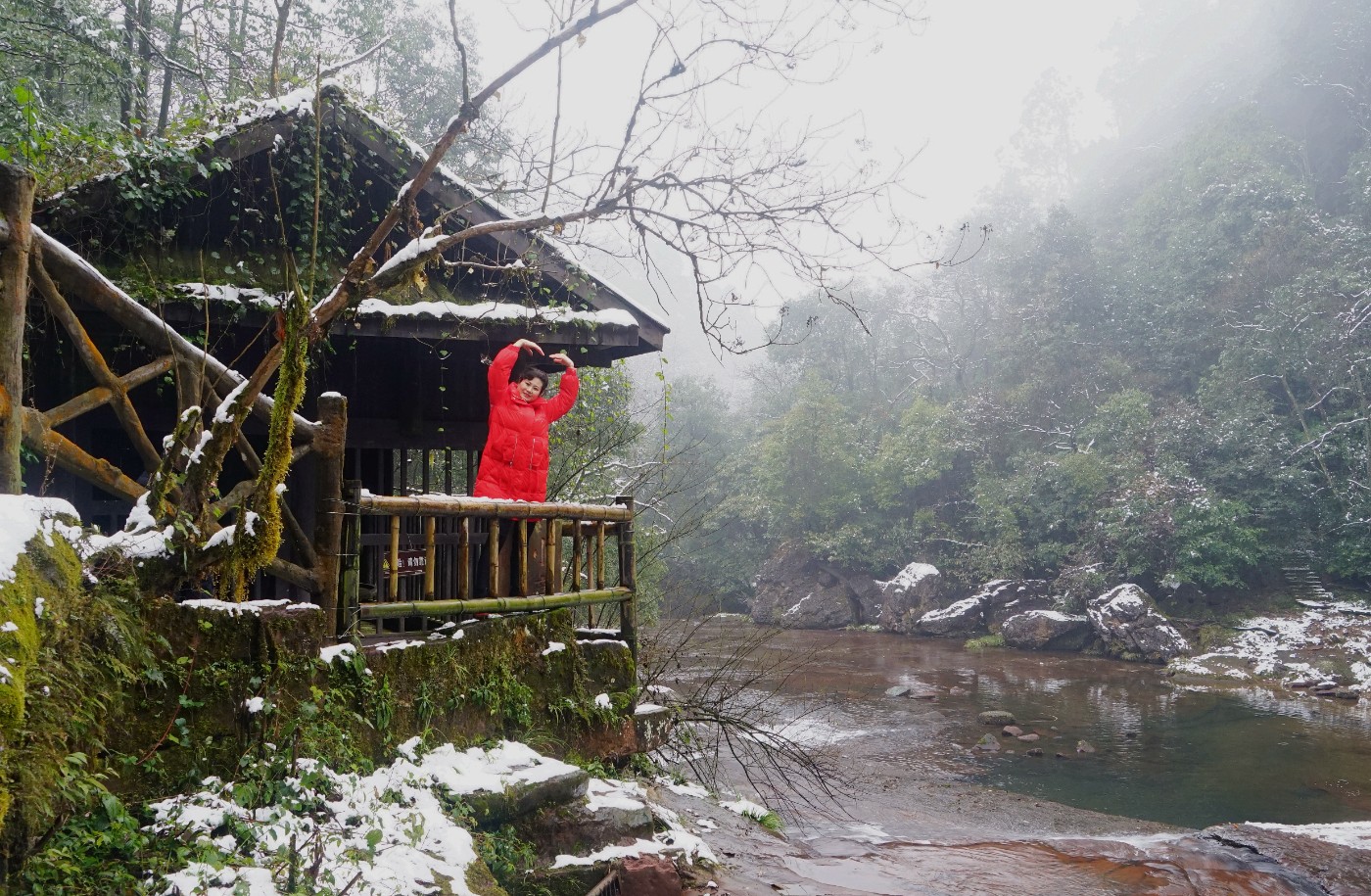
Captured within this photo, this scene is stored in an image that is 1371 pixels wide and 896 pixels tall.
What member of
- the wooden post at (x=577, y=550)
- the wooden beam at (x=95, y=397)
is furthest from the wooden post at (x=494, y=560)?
the wooden beam at (x=95, y=397)

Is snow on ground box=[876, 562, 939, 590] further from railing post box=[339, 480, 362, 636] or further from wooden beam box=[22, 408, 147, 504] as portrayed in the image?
wooden beam box=[22, 408, 147, 504]

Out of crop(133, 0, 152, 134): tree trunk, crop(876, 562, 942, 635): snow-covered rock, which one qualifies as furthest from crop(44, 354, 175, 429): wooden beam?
crop(876, 562, 942, 635): snow-covered rock

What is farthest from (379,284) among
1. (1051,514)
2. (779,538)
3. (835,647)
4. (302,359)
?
(779,538)

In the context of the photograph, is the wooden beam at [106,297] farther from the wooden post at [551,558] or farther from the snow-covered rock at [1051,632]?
the snow-covered rock at [1051,632]

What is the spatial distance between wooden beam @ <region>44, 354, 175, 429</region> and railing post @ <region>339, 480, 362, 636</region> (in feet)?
3.52

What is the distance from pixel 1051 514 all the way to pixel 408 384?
22.5 m

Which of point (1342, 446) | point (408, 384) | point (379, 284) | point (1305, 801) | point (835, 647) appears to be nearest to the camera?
point (379, 284)

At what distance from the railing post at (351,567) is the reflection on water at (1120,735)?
1043 cm

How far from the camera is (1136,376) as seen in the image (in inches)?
1137

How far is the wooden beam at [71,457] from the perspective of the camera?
12.3 ft

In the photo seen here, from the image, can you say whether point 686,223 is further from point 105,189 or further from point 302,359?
point 105,189

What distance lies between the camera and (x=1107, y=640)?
22.7 m

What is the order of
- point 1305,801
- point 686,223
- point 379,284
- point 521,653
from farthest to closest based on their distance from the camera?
point 1305,801 < point 686,223 < point 521,653 < point 379,284

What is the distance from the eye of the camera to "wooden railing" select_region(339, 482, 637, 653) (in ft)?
15.9
